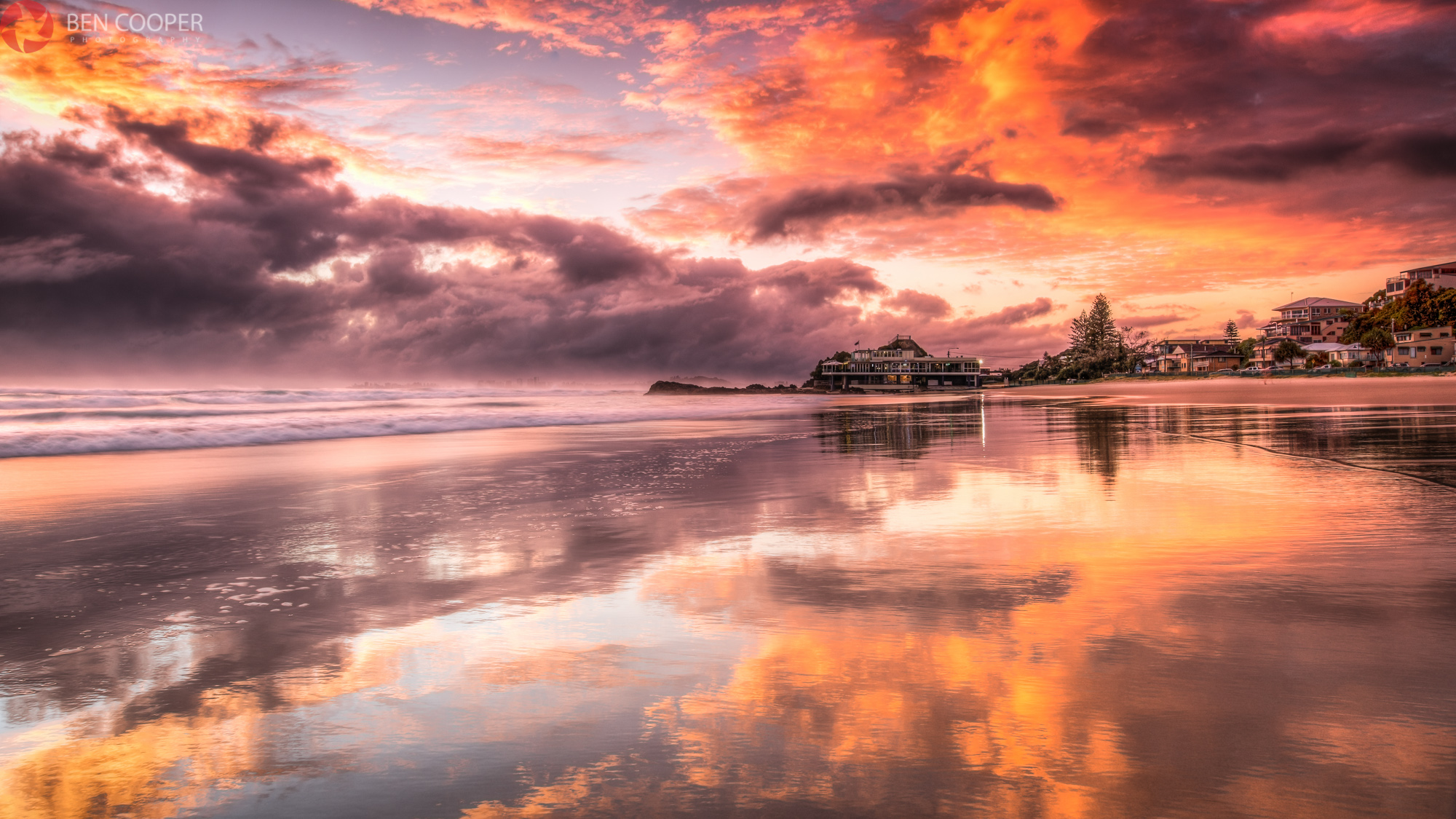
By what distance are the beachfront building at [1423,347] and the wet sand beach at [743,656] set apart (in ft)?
409

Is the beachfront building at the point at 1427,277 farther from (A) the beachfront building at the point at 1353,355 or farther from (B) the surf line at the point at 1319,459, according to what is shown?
(B) the surf line at the point at 1319,459

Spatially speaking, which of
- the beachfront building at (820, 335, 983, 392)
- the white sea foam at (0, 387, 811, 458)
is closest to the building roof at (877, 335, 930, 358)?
the beachfront building at (820, 335, 983, 392)

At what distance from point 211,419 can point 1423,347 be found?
13484cm

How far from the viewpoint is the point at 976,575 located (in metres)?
5.06

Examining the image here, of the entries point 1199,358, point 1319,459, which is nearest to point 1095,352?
point 1199,358

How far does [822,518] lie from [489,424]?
76.6 ft

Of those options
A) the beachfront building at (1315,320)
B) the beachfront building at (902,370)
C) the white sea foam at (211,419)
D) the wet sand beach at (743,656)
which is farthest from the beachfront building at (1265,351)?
the wet sand beach at (743,656)

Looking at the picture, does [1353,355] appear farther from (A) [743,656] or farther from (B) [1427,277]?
(A) [743,656]

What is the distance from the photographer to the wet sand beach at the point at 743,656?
239 centimetres

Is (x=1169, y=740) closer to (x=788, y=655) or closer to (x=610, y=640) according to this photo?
(x=788, y=655)

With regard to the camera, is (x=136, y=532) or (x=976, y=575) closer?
(x=976, y=575)

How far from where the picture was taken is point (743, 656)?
11.8 ft

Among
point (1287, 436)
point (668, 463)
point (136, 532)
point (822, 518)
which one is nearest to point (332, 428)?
point (668, 463)

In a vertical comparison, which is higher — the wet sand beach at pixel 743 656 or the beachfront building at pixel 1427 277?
the beachfront building at pixel 1427 277
